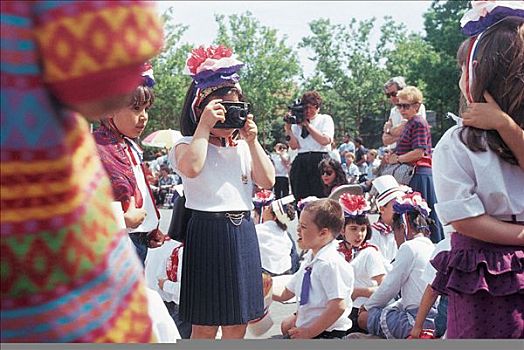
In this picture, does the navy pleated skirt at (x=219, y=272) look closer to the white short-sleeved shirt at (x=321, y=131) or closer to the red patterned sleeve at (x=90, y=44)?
the red patterned sleeve at (x=90, y=44)

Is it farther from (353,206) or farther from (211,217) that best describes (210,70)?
(353,206)

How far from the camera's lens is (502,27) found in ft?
7.05

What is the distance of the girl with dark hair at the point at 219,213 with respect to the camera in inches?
129

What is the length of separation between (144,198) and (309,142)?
4.53 meters

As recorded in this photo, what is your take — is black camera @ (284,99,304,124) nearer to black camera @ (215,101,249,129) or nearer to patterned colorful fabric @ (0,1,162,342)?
black camera @ (215,101,249,129)

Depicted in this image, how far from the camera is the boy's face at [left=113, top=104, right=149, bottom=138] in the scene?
126 inches

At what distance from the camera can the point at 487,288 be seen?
208cm

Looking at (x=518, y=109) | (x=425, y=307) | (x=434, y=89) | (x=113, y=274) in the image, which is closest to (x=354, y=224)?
(x=425, y=307)

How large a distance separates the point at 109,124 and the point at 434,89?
32592mm

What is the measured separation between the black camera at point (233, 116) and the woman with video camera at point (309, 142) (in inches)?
163

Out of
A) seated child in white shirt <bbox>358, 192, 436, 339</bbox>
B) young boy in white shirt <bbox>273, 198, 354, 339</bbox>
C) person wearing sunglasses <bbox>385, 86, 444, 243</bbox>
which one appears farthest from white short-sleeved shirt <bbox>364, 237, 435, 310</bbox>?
person wearing sunglasses <bbox>385, 86, 444, 243</bbox>

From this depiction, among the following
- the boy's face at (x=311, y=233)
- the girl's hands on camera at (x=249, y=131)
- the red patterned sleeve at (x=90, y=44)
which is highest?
the red patterned sleeve at (x=90, y=44)

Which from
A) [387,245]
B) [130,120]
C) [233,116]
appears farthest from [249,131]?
[387,245]

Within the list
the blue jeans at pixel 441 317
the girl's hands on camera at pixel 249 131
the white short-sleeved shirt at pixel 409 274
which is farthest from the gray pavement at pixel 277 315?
the girl's hands on camera at pixel 249 131
